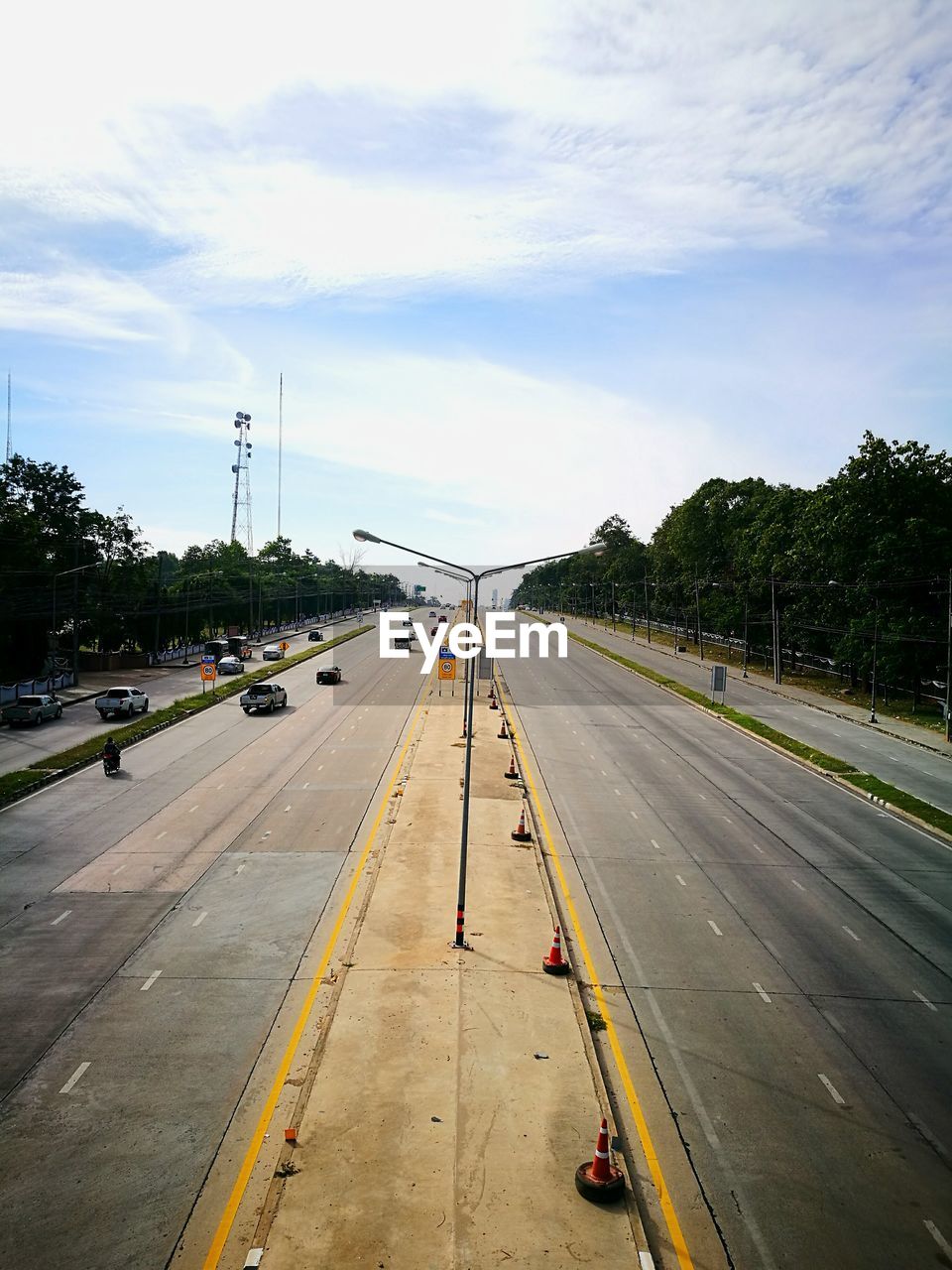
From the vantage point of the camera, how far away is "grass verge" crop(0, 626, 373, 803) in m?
30.3

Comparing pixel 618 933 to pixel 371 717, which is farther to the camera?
pixel 371 717

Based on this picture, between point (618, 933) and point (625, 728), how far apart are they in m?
27.6

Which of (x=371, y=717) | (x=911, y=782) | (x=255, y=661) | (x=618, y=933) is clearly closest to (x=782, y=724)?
(x=911, y=782)

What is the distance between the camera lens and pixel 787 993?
15664mm

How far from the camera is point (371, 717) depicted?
47188 mm

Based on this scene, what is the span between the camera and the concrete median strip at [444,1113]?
29.8ft

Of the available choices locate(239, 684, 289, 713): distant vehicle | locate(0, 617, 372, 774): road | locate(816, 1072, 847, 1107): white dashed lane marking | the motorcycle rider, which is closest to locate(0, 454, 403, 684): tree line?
locate(0, 617, 372, 774): road

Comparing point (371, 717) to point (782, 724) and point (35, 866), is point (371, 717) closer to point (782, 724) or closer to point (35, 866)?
point (782, 724)

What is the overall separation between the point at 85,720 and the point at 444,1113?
39.1 metres

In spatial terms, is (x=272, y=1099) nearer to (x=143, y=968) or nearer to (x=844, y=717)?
(x=143, y=968)

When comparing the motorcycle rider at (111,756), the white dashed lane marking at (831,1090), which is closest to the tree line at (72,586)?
the motorcycle rider at (111,756)

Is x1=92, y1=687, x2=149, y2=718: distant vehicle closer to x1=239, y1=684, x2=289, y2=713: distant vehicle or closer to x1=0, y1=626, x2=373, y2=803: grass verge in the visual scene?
x1=0, y1=626, x2=373, y2=803: grass verge

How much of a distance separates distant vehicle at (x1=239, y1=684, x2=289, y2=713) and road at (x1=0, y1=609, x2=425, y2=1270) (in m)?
12.9

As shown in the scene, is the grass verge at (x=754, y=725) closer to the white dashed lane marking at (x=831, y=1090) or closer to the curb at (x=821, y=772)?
the curb at (x=821, y=772)
